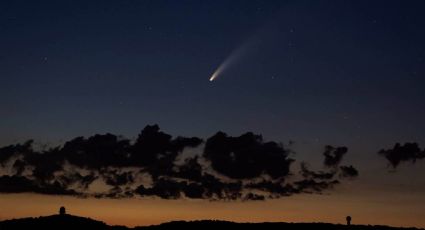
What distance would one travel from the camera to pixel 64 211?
7031 cm

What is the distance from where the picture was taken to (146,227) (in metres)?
93.1

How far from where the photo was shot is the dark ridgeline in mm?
70125

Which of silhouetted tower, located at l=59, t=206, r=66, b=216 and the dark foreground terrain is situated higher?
silhouetted tower, located at l=59, t=206, r=66, b=216

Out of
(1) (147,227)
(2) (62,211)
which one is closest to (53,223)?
(2) (62,211)

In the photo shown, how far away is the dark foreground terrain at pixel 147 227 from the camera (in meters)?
70.2

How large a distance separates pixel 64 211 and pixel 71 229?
2.31 meters

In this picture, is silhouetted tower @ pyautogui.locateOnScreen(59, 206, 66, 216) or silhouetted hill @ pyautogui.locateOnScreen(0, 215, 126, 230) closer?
silhouetted tower @ pyautogui.locateOnScreen(59, 206, 66, 216)

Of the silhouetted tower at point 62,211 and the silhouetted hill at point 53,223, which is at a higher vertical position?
the silhouetted tower at point 62,211

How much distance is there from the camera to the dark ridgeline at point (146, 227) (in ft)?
230

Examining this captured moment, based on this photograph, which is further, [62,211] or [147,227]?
[147,227]

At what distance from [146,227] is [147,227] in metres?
0.21

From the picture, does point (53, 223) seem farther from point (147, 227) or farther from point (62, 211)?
point (147, 227)

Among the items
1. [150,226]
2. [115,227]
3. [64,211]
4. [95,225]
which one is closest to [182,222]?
[150,226]

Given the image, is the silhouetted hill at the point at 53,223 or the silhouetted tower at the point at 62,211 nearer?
the silhouetted tower at the point at 62,211
